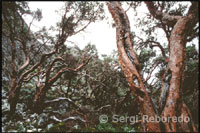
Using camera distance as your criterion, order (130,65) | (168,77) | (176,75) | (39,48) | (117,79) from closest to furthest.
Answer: (176,75), (168,77), (130,65), (39,48), (117,79)

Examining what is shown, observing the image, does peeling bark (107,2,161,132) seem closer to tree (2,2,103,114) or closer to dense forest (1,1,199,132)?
dense forest (1,1,199,132)

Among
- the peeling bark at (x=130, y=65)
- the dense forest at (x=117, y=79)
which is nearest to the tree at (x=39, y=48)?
the dense forest at (x=117, y=79)

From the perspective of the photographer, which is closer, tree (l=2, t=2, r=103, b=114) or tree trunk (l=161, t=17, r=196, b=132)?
tree trunk (l=161, t=17, r=196, b=132)

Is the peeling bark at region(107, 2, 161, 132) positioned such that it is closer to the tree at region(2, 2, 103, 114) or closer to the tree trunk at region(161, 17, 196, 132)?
the tree trunk at region(161, 17, 196, 132)

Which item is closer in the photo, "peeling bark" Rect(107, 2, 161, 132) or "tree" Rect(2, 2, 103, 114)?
"peeling bark" Rect(107, 2, 161, 132)

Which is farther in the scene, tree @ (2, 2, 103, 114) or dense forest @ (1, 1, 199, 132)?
tree @ (2, 2, 103, 114)

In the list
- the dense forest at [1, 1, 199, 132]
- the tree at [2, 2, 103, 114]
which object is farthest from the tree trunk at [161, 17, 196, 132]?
the tree at [2, 2, 103, 114]

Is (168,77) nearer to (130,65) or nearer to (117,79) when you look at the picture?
(130,65)

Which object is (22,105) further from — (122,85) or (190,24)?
(190,24)

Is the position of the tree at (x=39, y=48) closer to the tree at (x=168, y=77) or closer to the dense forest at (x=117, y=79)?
the dense forest at (x=117, y=79)

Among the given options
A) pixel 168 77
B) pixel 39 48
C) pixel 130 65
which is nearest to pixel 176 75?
pixel 168 77

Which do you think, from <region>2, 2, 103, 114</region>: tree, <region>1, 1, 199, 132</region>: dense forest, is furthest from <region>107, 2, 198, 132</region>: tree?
<region>2, 2, 103, 114</region>: tree

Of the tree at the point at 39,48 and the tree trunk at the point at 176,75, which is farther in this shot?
the tree at the point at 39,48

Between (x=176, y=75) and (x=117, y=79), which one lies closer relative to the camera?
(x=176, y=75)
